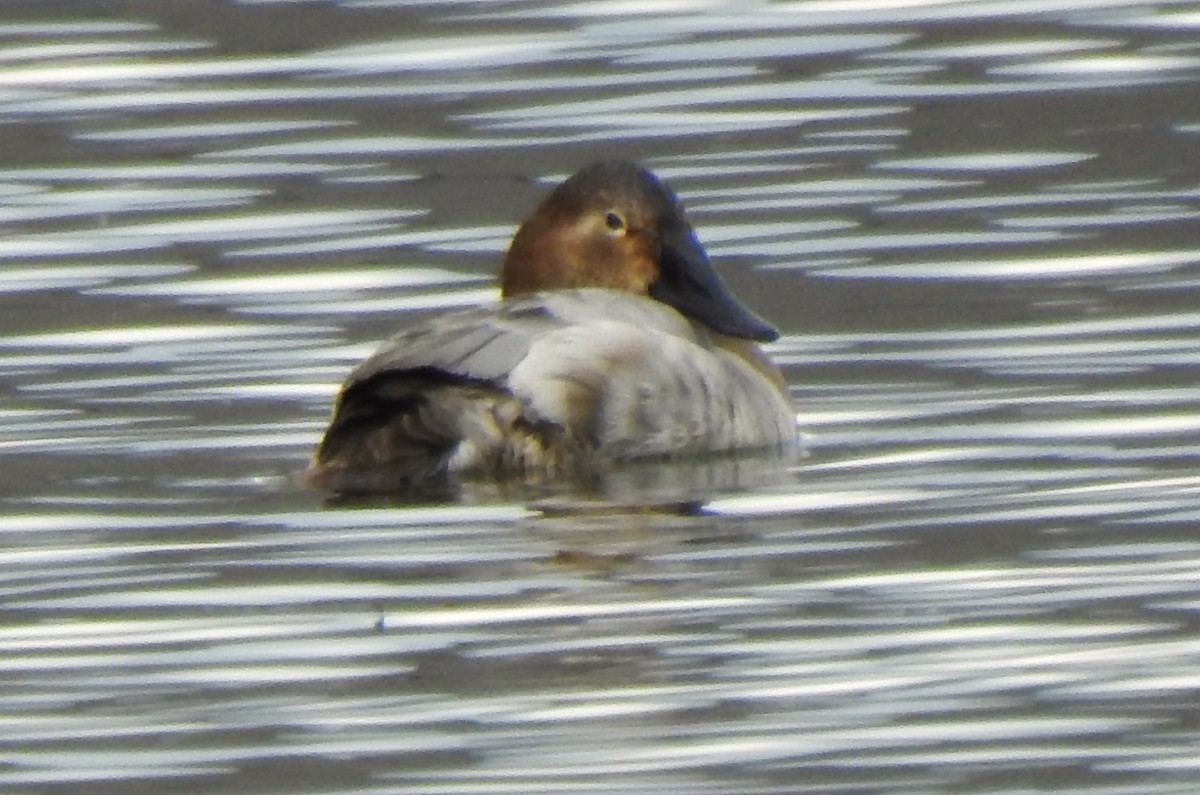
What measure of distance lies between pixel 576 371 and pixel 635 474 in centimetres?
27

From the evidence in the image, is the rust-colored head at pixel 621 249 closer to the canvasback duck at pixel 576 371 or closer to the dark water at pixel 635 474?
the canvasback duck at pixel 576 371

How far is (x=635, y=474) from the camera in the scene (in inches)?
323

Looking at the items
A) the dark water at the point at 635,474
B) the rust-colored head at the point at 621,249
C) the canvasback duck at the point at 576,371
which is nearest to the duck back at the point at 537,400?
the canvasback duck at the point at 576,371

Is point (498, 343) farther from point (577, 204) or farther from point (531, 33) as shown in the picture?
point (531, 33)

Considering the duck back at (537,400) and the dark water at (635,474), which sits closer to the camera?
the dark water at (635,474)

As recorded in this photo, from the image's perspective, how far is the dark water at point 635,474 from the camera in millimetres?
5676

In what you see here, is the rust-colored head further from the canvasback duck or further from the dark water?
the dark water

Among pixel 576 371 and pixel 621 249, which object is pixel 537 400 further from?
pixel 621 249

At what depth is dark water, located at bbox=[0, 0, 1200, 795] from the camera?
5.68 meters

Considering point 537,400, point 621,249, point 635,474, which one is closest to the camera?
point 537,400

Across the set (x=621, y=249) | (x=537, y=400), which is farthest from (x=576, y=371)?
(x=621, y=249)

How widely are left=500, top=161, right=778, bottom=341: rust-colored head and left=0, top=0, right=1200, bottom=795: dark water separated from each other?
Result: 14.9 inches

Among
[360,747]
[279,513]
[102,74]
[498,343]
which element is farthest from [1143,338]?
[102,74]

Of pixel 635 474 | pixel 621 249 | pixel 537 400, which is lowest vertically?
pixel 635 474
